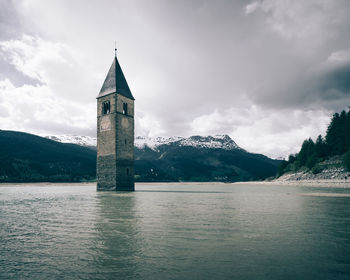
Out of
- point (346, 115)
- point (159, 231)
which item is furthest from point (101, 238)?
point (346, 115)

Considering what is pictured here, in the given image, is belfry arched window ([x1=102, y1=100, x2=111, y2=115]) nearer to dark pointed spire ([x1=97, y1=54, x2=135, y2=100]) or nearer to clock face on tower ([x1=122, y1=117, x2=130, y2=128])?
dark pointed spire ([x1=97, y1=54, x2=135, y2=100])

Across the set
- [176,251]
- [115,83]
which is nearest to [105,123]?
[115,83]

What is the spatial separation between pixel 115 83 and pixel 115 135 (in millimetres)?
11870

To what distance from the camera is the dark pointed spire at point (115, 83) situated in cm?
5134

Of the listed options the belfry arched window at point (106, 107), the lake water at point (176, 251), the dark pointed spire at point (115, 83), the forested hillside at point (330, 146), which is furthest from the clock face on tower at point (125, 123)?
the forested hillside at point (330, 146)

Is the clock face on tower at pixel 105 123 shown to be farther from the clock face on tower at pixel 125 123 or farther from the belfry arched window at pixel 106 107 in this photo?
the clock face on tower at pixel 125 123

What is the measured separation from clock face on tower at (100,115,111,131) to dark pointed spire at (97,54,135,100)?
5710 mm

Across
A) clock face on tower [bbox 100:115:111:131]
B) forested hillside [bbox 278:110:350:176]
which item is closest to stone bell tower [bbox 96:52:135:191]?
clock face on tower [bbox 100:115:111:131]

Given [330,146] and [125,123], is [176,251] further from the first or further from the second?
[330,146]

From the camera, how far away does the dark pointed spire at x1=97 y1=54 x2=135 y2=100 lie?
51.3m

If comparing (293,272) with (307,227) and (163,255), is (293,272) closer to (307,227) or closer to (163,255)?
(163,255)

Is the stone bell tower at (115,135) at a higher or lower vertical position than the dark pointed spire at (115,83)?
lower

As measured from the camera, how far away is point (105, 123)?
50.1m

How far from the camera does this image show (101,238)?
31.5 feet
